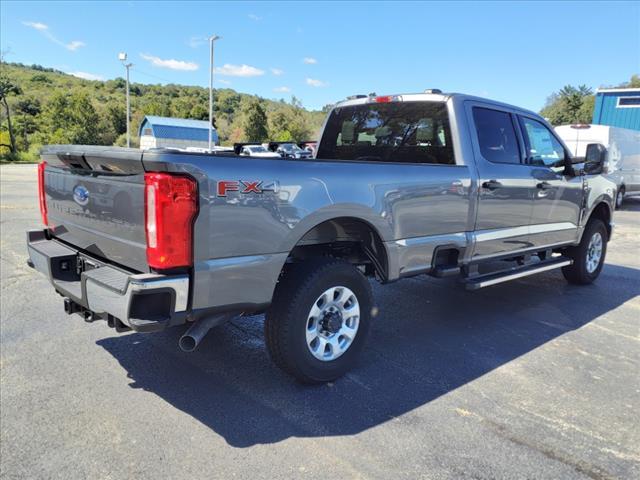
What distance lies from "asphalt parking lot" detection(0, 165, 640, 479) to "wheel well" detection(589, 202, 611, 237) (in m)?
1.85

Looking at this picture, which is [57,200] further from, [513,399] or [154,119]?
[154,119]

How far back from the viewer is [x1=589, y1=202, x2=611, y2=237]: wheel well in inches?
256

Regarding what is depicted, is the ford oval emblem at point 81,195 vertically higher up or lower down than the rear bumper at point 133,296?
higher up

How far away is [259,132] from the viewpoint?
5869 centimetres

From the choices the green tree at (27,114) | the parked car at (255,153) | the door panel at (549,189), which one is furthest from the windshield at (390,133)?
the green tree at (27,114)

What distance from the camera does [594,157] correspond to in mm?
5562

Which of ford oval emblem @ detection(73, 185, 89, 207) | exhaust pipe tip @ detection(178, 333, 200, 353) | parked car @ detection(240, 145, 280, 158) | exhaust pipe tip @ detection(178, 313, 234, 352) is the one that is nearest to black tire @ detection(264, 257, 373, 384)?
exhaust pipe tip @ detection(178, 313, 234, 352)

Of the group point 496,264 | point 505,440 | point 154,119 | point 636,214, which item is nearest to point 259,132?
point 154,119

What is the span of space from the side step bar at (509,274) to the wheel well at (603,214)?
100cm

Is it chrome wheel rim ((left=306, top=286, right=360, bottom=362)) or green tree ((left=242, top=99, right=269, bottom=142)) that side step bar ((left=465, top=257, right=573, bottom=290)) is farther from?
green tree ((left=242, top=99, right=269, bottom=142))

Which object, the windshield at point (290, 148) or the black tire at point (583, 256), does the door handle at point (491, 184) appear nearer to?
the black tire at point (583, 256)

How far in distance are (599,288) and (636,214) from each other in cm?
1116

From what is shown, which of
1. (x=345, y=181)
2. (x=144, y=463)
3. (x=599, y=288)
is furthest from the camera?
(x=599, y=288)

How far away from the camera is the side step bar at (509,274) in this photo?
4.38 m
